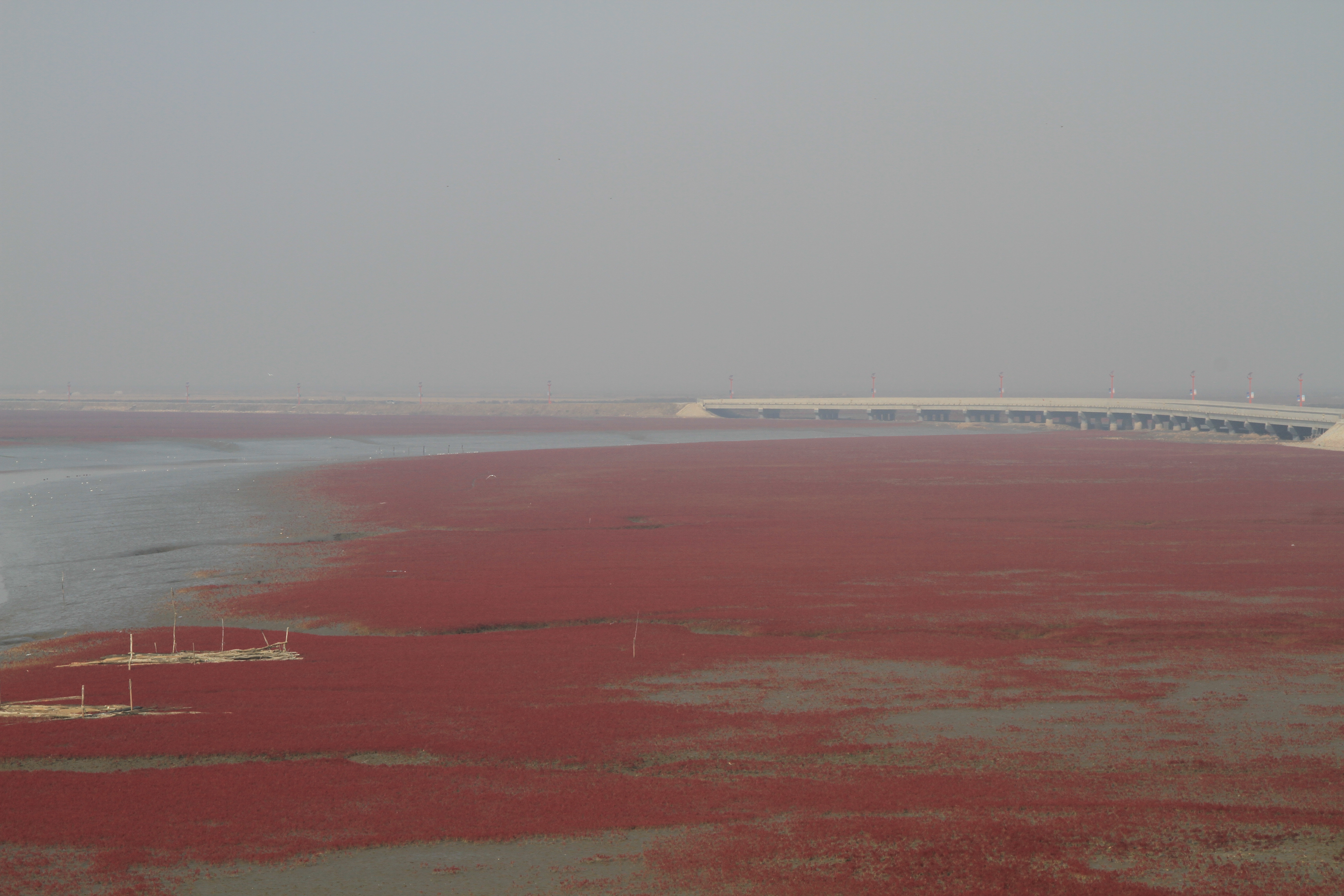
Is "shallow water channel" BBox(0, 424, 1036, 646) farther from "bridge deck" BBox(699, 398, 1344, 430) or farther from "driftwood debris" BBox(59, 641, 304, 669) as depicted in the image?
"bridge deck" BBox(699, 398, 1344, 430)

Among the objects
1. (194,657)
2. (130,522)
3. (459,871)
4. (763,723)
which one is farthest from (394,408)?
(459,871)

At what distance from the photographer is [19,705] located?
16.7m

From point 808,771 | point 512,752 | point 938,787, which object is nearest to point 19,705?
point 512,752

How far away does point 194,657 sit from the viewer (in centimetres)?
2003

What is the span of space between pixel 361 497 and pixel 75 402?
17165 cm

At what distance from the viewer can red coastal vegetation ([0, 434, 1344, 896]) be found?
11.9 metres

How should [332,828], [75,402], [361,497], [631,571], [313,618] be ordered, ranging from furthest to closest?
[75,402] → [361,497] → [631,571] → [313,618] → [332,828]

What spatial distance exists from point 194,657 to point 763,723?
10.8 m

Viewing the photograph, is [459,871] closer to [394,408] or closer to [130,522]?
[130,522]

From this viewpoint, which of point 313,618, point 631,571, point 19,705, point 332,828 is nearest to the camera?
point 332,828

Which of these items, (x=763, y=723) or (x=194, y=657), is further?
(x=194, y=657)

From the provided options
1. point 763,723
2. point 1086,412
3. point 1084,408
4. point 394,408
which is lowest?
point 763,723

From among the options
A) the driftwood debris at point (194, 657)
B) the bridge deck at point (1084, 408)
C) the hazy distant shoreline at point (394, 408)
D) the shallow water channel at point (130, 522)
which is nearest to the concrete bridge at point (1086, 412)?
the bridge deck at point (1084, 408)

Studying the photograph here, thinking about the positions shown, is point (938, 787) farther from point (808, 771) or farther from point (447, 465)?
point (447, 465)
